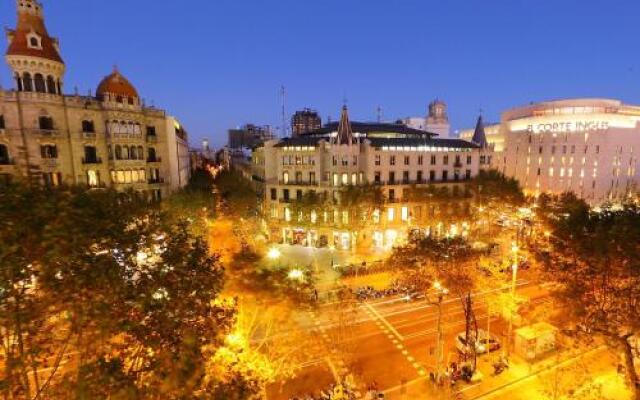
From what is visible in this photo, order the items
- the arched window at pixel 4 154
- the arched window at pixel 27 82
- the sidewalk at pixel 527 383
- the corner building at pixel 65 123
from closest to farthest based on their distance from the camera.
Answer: the sidewalk at pixel 527 383 → the arched window at pixel 4 154 → the corner building at pixel 65 123 → the arched window at pixel 27 82

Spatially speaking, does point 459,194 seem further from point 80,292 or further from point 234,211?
point 80,292

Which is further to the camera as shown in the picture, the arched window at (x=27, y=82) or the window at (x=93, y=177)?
the window at (x=93, y=177)

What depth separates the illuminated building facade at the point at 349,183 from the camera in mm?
55594

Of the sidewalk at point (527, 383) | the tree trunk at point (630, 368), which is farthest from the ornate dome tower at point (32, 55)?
the tree trunk at point (630, 368)

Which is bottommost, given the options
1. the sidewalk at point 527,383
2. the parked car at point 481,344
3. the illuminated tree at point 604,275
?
the sidewalk at point 527,383

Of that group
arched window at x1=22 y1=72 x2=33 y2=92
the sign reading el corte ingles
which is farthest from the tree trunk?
→ the sign reading el corte ingles

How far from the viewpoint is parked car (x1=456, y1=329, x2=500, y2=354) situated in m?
27.3

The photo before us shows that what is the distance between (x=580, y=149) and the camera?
86.1m

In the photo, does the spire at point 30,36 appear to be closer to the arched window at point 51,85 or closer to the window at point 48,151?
the arched window at point 51,85

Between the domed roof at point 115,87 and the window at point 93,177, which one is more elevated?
the domed roof at point 115,87

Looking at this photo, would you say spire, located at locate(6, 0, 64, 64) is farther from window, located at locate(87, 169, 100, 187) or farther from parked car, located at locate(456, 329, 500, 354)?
parked car, located at locate(456, 329, 500, 354)

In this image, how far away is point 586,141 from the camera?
85.0 metres

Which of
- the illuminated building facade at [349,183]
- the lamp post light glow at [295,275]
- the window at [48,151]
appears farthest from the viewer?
the illuminated building facade at [349,183]

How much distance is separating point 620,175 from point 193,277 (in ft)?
367
